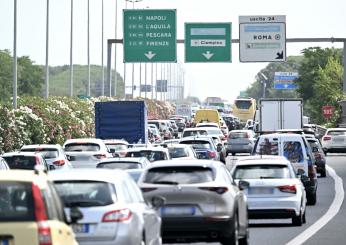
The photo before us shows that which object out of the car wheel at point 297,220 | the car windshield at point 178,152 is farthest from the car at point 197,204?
the car windshield at point 178,152

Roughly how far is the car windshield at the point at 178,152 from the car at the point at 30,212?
31.5 metres

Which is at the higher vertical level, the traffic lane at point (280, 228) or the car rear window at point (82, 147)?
the car rear window at point (82, 147)

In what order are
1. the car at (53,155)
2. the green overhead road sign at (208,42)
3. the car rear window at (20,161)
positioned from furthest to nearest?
the green overhead road sign at (208,42) < the car at (53,155) < the car rear window at (20,161)

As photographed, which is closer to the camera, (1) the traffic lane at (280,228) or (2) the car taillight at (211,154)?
(1) the traffic lane at (280,228)

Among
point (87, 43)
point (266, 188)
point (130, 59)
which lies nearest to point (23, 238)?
point (266, 188)

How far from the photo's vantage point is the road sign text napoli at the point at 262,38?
224ft

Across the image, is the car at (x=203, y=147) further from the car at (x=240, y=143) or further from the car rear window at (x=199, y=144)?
the car at (x=240, y=143)

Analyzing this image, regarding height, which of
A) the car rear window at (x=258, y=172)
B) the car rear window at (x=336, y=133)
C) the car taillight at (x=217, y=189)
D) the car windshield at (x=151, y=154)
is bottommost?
the car rear window at (x=336, y=133)

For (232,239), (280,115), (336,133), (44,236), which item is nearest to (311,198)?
(232,239)

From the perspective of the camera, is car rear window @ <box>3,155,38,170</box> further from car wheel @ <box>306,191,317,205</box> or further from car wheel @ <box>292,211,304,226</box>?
car wheel @ <box>292,211,304,226</box>

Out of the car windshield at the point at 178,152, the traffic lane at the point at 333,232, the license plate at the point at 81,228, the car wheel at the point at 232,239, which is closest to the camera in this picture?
the license plate at the point at 81,228

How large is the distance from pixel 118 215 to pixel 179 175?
503 cm

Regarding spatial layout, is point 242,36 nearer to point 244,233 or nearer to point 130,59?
point 130,59

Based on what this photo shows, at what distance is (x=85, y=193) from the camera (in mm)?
17391
